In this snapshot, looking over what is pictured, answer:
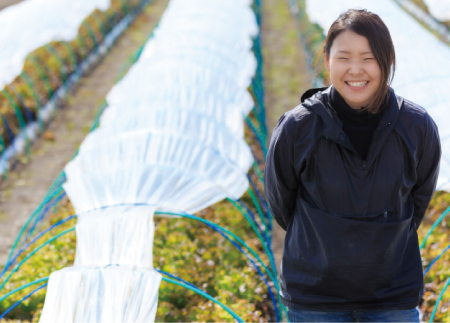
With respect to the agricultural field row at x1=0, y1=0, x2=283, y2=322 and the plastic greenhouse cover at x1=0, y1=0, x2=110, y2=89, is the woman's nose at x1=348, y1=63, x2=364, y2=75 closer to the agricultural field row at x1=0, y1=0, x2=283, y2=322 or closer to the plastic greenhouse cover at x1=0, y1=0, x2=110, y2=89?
the agricultural field row at x1=0, y1=0, x2=283, y2=322

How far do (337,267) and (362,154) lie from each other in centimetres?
52

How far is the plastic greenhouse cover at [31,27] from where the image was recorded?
31.0 ft

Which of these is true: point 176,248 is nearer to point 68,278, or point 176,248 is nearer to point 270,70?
point 68,278

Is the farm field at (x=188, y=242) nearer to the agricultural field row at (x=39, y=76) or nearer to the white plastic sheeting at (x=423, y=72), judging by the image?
the agricultural field row at (x=39, y=76)

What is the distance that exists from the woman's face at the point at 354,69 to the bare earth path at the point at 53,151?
17.4 feet

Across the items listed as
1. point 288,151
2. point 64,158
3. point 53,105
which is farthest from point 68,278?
point 53,105

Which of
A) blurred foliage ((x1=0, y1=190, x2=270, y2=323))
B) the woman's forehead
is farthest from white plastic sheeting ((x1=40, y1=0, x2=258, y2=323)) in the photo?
the woman's forehead

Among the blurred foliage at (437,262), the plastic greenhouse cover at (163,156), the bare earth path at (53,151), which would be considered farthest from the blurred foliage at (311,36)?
the plastic greenhouse cover at (163,156)

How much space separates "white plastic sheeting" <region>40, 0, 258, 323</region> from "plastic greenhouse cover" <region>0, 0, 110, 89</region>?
238 cm

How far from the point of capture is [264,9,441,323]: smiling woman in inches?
99.9

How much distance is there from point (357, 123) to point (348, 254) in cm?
59

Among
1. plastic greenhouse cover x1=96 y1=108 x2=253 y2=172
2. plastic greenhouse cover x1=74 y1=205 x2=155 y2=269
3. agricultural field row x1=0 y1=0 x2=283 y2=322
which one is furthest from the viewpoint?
plastic greenhouse cover x1=96 y1=108 x2=253 y2=172

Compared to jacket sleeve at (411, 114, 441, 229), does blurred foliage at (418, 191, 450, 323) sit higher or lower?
lower

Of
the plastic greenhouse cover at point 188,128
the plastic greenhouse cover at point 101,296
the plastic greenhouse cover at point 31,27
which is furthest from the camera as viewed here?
the plastic greenhouse cover at point 31,27
